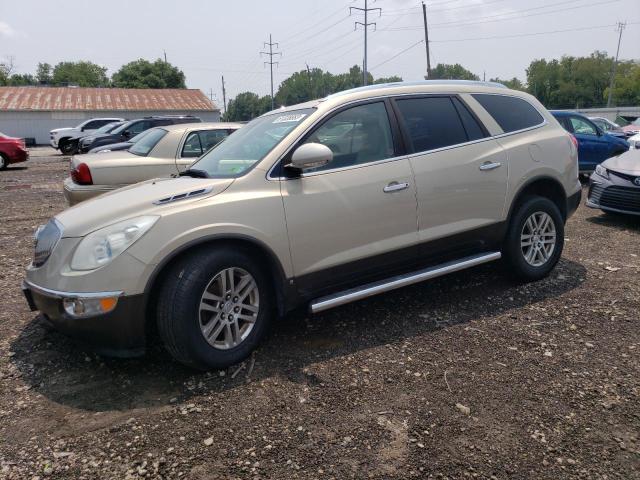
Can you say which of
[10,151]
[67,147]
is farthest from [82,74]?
[10,151]

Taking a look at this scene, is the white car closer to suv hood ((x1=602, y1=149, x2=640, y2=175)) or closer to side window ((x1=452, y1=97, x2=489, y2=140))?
suv hood ((x1=602, y1=149, x2=640, y2=175))

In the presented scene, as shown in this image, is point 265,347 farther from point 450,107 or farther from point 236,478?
point 450,107

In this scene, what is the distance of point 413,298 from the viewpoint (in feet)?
15.0

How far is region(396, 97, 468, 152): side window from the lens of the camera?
412 centimetres

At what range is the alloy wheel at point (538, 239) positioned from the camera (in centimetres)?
470

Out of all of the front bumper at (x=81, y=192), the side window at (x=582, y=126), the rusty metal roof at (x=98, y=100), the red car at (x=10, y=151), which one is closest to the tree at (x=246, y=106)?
the rusty metal roof at (x=98, y=100)

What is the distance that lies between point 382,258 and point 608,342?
1.76 meters

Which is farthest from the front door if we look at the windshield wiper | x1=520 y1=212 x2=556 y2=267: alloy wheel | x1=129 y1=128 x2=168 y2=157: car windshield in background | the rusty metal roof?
the rusty metal roof

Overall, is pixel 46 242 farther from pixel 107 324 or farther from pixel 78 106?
pixel 78 106

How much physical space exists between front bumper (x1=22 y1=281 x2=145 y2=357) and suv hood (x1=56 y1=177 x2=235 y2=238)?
44cm

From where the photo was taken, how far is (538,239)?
4797mm

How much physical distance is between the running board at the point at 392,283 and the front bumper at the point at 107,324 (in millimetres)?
1170

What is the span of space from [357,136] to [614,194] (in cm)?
534

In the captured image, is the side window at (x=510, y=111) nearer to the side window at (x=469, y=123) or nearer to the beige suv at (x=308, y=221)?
the beige suv at (x=308, y=221)
